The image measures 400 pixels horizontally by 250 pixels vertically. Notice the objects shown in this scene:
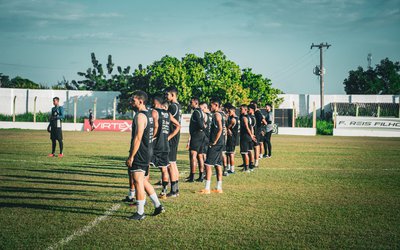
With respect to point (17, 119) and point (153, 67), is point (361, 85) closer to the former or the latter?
point (153, 67)

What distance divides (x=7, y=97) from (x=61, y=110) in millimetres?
48265

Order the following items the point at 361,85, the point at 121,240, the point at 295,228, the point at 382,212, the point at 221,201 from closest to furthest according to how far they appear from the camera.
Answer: the point at 121,240, the point at 295,228, the point at 382,212, the point at 221,201, the point at 361,85

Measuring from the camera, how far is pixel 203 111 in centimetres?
1098

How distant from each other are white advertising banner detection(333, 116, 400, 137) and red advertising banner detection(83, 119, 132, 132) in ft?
70.7

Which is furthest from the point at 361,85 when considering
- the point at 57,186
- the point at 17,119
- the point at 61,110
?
the point at 57,186

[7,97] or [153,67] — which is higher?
[153,67]

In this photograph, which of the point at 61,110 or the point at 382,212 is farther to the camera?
the point at 61,110

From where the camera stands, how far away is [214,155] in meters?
9.94

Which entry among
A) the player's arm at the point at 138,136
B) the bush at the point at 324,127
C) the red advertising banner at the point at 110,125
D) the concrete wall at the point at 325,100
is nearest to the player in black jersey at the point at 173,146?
the player's arm at the point at 138,136

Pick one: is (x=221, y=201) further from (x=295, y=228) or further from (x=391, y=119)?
(x=391, y=119)

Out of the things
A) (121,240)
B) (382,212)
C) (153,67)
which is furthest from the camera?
(153,67)

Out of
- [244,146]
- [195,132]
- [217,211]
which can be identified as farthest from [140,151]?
[244,146]

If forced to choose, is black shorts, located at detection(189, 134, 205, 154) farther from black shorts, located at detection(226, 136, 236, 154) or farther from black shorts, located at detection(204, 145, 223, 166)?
black shorts, located at detection(226, 136, 236, 154)

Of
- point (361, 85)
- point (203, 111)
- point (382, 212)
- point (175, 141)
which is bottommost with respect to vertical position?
point (382, 212)
